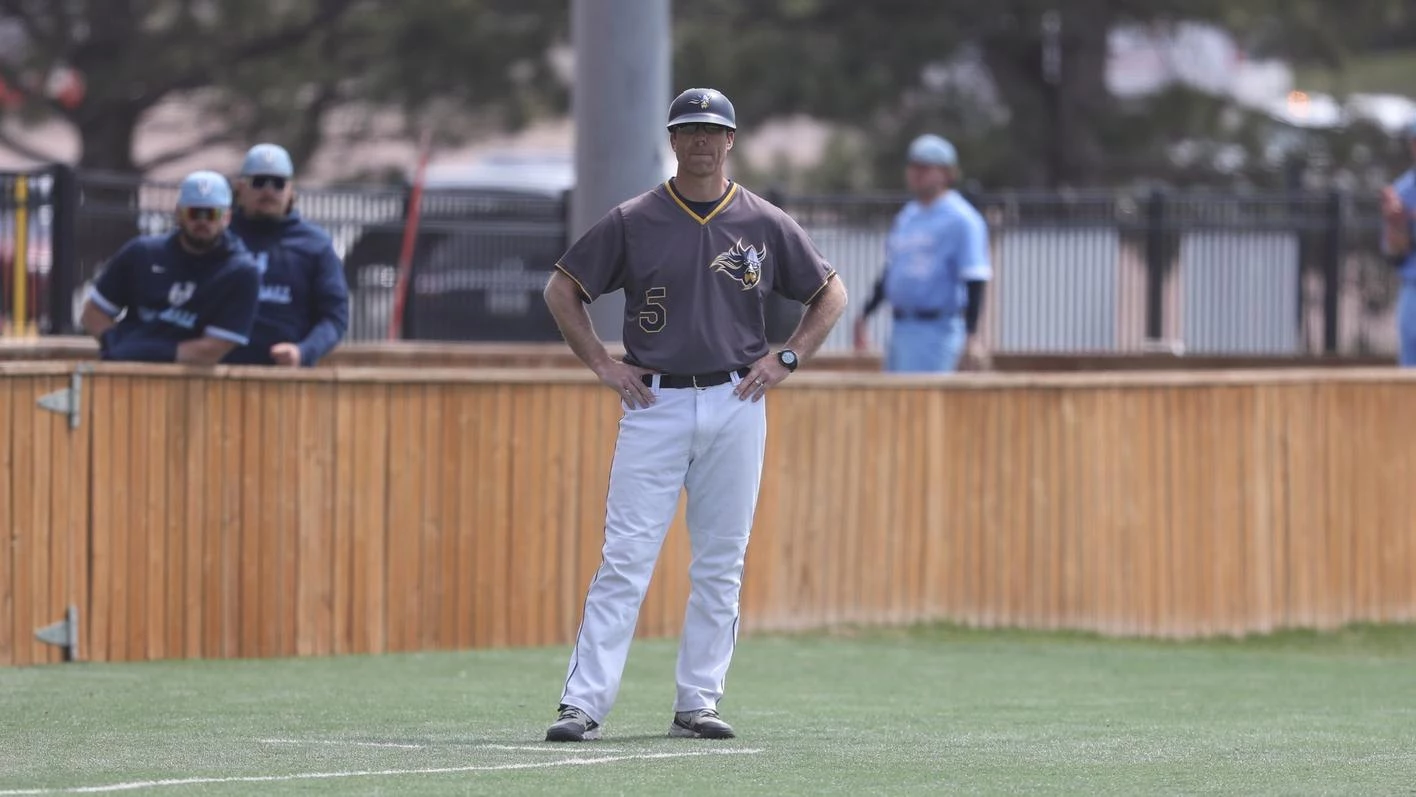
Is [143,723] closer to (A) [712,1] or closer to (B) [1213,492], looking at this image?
(B) [1213,492]

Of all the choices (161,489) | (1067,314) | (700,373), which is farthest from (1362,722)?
(1067,314)

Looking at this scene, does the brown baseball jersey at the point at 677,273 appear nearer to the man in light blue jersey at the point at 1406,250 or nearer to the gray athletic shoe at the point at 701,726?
the gray athletic shoe at the point at 701,726

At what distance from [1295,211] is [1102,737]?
11217 mm

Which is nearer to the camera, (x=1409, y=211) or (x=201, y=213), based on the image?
(x=201, y=213)

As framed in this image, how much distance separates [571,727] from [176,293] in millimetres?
4163

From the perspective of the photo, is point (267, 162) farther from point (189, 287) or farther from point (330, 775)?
point (330, 775)

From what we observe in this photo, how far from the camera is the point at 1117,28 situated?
96.3ft

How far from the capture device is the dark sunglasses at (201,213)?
1094 centimetres

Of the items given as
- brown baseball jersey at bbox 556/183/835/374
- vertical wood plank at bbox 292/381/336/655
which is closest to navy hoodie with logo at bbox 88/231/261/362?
vertical wood plank at bbox 292/381/336/655

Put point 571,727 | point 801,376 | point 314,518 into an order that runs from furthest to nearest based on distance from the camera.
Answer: point 801,376 < point 314,518 < point 571,727

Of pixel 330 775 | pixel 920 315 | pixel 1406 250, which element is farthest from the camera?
pixel 1406 250

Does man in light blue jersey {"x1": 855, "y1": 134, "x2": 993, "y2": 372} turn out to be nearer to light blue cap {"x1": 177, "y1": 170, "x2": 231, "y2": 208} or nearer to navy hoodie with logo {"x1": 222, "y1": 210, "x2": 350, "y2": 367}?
navy hoodie with logo {"x1": 222, "y1": 210, "x2": 350, "y2": 367}

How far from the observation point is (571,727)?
7.85 meters

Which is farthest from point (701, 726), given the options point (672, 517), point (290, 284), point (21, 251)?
point (21, 251)
